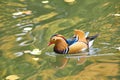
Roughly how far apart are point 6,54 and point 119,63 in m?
1.38

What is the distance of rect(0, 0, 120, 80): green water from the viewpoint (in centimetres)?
373

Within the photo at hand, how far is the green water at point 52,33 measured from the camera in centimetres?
373

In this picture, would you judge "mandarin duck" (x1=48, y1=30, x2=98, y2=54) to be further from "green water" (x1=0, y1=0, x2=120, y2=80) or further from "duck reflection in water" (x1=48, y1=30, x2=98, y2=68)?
"green water" (x1=0, y1=0, x2=120, y2=80)

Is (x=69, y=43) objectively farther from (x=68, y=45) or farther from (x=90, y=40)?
(x=90, y=40)

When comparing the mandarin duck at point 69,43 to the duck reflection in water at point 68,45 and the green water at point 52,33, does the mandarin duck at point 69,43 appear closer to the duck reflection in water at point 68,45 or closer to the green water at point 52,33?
the duck reflection in water at point 68,45

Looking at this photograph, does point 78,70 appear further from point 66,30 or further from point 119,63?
point 66,30

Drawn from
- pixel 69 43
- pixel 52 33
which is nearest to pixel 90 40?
pixel 69 43

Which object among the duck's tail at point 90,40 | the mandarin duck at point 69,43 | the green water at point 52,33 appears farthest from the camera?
the duck's tail at point 90,40

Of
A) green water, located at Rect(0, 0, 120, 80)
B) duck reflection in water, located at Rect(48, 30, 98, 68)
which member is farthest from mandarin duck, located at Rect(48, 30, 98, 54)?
green water, located at Rect(0, 0, 120, 80)

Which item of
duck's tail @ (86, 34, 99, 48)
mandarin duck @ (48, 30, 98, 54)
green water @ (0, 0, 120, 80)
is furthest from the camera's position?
duck's tail @ (86, 34, 99, 48)

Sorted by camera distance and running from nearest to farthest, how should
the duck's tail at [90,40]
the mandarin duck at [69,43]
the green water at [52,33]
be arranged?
the green water at [52,33] → the mandarin duck at [69,43] → the duck's tail at [90,40]

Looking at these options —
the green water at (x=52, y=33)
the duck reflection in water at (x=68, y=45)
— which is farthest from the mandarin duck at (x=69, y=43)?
the green water at (x=52, y=33)

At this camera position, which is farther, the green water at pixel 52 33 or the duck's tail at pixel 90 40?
the duck's tail at pixel 90 40

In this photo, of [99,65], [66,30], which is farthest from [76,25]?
[99,65]
